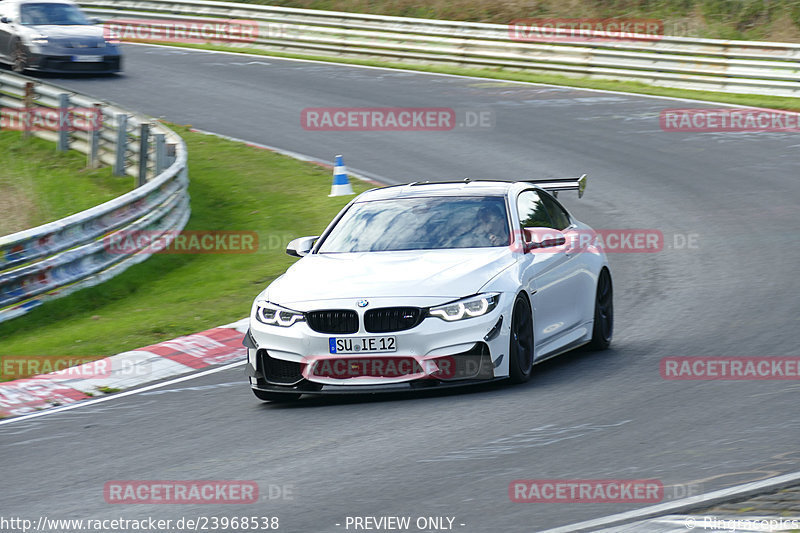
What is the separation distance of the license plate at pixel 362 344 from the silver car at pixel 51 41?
22.3 meters

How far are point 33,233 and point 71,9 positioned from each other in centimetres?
1909

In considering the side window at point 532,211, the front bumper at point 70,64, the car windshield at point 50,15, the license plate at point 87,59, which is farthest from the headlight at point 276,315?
the car windshield at point 50,15

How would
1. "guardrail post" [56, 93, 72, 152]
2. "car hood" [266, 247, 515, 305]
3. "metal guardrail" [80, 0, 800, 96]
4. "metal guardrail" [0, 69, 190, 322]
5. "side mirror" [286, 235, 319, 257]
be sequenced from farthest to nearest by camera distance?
"metal guardrail" [80, 0, 800, 96] → "guardrail post" [56, 93, 72, 152] → "metal guardrail" [0, 69, 190, 322] → "side mirror" [286, 235, 319, 257] → "car hood" [266, 247, 515, 305]

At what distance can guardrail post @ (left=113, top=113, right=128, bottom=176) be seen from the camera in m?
20.0

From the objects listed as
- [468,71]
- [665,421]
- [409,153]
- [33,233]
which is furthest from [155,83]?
[665,421]

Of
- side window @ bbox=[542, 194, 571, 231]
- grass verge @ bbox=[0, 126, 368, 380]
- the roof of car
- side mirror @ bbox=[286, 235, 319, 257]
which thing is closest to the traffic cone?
grass verge @ bbox=[0, 126, 368, 380]

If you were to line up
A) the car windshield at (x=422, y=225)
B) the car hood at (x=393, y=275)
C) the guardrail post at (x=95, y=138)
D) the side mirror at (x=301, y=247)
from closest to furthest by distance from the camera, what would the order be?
the car hood at (x=393, y=275)
the car windshield at (x=422, y=225)
the side mirror at (x=301, y=247)
the guardrail post at (x=95, y=138)

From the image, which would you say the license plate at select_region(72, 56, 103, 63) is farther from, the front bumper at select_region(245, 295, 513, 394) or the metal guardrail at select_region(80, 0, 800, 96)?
the front bumper at select_region(245, 295, 513, 394)

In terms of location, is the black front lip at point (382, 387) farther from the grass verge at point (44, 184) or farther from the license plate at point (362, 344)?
the grass verge at point (44, 184)

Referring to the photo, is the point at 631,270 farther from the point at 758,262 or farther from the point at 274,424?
the point at 274,424

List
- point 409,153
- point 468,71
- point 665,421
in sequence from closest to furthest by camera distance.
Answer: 1. point 665,421
2. point 409,153
3. point 468,71

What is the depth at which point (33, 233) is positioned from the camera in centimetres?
1341

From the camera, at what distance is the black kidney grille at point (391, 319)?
28.8 ft

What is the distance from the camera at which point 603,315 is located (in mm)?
10742
